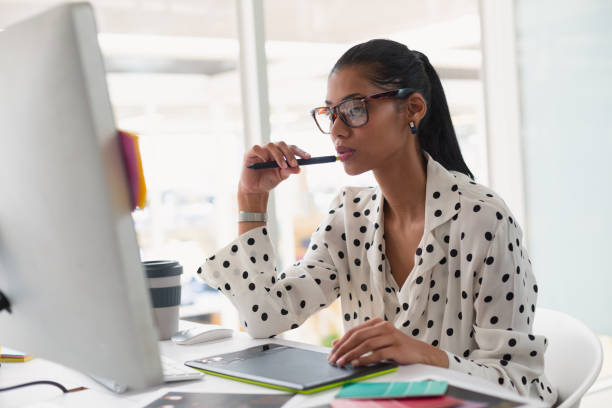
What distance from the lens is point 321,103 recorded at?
9.67 feet

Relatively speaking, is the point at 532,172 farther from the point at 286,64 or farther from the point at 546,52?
the point at 286,64

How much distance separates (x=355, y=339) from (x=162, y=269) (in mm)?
545

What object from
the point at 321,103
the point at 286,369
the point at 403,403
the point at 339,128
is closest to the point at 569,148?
the point at 321,103

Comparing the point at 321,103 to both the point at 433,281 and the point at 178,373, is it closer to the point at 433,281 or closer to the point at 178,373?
the point at 433,281

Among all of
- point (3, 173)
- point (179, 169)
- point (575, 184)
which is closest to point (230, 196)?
point (179, 169)

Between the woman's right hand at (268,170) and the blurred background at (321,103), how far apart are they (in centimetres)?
90

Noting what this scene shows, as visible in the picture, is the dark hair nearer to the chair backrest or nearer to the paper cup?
the chair backrest

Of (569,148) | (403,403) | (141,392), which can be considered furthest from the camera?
(569,148)

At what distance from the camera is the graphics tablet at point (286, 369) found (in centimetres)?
97

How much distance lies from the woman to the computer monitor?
781mm

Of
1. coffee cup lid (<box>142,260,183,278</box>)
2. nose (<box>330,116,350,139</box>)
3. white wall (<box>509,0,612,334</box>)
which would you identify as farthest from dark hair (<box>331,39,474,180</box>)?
white wall (<box>509,0,612,334</box>)

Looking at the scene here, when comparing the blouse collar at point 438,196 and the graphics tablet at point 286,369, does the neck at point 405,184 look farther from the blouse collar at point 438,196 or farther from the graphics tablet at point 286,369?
the graphics tablet at point 286,369

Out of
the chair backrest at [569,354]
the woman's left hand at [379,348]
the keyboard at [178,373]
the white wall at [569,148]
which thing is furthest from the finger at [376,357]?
the white wall at [569,148]

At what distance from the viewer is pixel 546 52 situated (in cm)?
326
